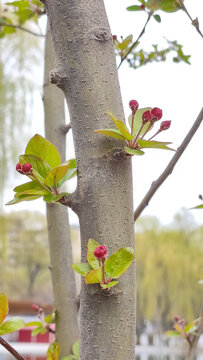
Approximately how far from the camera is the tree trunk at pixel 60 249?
0.47 m

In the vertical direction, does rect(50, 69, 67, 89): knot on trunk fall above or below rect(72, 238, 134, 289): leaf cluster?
above

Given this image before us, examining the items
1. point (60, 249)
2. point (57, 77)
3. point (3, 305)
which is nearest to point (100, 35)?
point (57, 77)

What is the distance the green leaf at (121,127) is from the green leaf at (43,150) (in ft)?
0.16

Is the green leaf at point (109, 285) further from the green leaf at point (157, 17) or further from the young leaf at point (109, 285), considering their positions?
the green leaf at point (157, 17)

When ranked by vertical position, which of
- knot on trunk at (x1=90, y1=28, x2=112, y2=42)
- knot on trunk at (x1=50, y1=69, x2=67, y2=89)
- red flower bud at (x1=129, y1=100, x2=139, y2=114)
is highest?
knot on trunk at (x1=90, y1=28, x2=112, y2=42)

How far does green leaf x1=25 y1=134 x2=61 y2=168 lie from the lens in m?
0.23

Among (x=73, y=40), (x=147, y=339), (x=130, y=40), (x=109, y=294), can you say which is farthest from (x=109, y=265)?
(x=147, y=339)

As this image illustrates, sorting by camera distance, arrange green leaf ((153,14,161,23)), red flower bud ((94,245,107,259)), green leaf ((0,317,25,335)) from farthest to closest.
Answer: green leaf ((153,14,161,23))
green leaf ((0,317,25,335))
red flower bud ((94,245,107,259))

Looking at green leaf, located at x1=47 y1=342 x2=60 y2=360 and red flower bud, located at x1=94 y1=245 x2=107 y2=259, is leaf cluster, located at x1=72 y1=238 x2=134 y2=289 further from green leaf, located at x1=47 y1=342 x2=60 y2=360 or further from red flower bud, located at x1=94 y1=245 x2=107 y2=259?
green leaf, located at x1=47 y1=342 x2=60 y2=360

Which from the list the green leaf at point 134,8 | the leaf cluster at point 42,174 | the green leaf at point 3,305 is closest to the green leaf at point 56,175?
the leaf cluster at point 42,174

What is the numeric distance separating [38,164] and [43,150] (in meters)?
0.01

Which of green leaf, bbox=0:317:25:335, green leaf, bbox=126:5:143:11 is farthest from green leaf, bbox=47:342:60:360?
green leaf, bbox=126:5:143:11

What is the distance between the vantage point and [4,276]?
687cm

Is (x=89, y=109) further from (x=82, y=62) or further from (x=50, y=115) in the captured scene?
(x=50, y=115)
